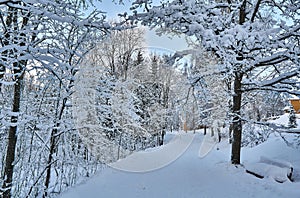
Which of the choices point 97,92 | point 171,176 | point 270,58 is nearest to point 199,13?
point 270,58

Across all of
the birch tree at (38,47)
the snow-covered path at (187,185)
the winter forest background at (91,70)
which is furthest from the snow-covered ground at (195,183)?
the birch tree at (38,47)

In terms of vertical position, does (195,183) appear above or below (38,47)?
below

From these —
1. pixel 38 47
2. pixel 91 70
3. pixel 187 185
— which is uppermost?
pixel 91 70

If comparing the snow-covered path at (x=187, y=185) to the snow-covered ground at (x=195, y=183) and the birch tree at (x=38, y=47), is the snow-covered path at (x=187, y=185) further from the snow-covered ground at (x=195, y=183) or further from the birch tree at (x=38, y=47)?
the birch tree at (x=38, y=47)

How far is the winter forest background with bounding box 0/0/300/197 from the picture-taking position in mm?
2502

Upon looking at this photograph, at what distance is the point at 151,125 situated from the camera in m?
18.8

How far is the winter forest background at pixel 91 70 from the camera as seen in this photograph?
2502 millimetres

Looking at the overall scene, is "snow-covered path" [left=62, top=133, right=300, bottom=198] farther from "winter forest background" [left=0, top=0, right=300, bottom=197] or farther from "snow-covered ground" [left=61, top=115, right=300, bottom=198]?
"winter forest background" [left=0, top=0, right=300, bottom=197]

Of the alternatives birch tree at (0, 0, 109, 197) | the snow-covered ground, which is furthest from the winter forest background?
the snow-covered ground

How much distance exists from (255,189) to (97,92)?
150 inches

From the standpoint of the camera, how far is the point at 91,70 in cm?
498

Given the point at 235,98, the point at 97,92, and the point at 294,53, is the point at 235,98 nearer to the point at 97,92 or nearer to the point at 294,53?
the point at 294,53

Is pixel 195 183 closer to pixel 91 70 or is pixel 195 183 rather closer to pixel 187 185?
pixel 187 185

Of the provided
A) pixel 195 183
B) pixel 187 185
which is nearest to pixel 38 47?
pixel 187 185
